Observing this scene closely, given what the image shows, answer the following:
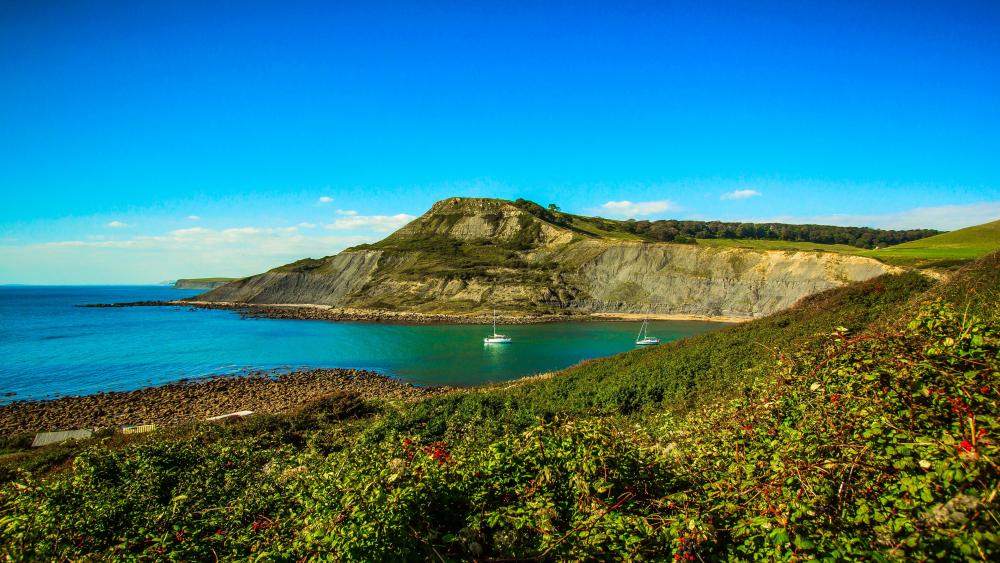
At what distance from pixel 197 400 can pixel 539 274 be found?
3080 inches

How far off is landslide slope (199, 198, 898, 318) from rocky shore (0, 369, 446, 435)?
55.1 m

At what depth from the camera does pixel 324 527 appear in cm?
464

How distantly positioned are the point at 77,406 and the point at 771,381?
4375cm

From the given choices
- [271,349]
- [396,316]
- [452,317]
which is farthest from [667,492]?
[396,316]

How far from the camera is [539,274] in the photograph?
350 ft

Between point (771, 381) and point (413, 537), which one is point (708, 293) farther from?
point (413, 537)

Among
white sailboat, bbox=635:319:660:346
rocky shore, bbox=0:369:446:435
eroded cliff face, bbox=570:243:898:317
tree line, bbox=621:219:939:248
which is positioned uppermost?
tree line, bbox=621:219:939:248

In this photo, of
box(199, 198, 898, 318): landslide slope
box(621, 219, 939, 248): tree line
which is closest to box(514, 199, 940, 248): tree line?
box(621, 219, 939, 248): tree line

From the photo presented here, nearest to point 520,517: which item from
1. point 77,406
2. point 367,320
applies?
point 77,406

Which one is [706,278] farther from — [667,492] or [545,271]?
[667,492]

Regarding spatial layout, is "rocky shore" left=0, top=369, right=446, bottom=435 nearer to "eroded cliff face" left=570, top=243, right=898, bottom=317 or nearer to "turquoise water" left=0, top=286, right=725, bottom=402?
"turquoise water" left=0, top=286, right=725, bottom=402

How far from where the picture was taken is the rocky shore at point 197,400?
3064 cm

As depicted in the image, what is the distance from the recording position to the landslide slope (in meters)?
87.2

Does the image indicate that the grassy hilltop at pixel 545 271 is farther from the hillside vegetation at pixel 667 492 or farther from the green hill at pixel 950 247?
the hillside vegetation at pixel 667 492
